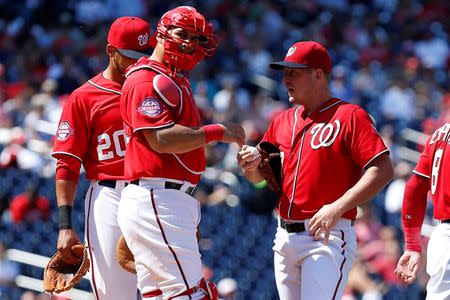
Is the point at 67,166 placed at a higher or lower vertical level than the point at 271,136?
lower

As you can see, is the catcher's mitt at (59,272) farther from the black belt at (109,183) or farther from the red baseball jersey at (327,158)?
the red baseball jersey at (327,158)

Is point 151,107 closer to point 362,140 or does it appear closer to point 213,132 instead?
point 213,132

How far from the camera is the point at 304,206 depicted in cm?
507

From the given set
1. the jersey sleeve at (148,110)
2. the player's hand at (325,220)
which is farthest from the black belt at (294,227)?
the jersey sleeve at (148,110)

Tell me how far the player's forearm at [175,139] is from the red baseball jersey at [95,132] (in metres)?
0.76

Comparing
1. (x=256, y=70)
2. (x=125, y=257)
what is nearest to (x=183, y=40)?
(x=125, y=257)

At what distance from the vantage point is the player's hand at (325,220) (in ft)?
15.8

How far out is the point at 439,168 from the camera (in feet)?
16.3

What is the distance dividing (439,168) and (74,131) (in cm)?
180

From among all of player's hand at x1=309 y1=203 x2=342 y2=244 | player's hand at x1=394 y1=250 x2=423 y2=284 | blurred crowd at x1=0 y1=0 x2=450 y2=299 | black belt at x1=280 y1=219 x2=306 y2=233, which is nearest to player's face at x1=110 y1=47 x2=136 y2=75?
black belt at x1=280 y1=219 x2=306 y2=233

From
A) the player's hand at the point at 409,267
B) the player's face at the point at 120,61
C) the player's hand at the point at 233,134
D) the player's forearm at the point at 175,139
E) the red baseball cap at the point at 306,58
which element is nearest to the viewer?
the player's forearm at the point at 175,139

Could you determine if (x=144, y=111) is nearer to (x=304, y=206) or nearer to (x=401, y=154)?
(x=304, y=206)

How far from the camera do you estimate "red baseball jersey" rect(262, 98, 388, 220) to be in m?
5.00

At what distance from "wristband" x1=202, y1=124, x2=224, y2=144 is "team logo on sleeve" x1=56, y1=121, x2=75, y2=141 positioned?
37.5 inches
